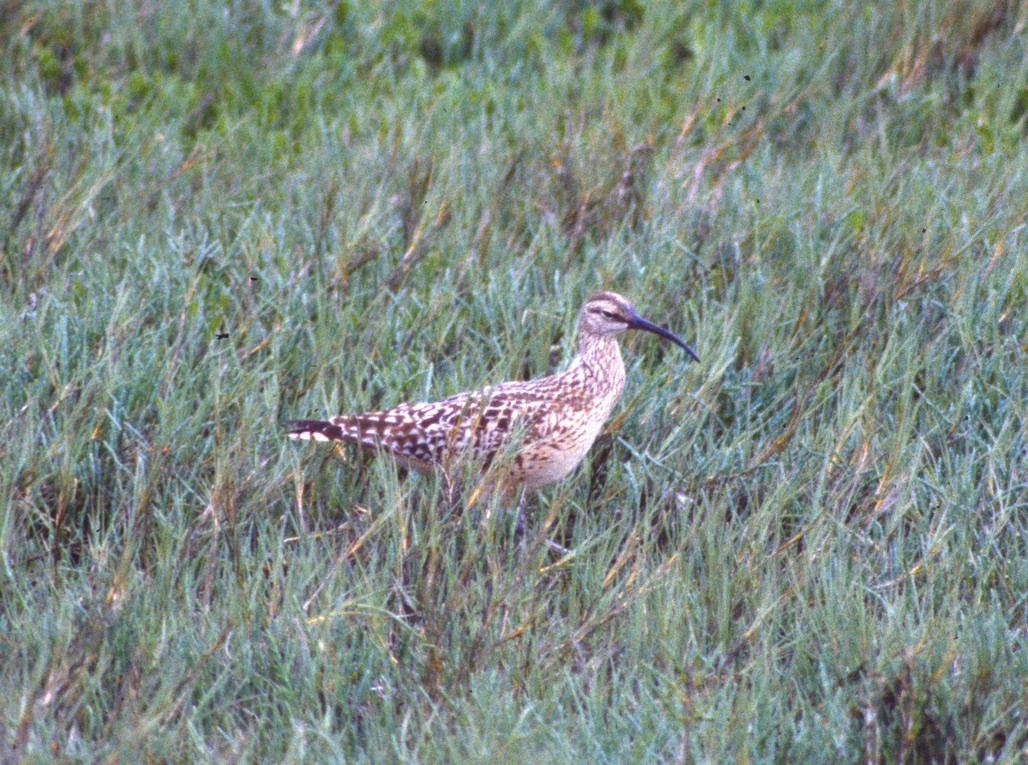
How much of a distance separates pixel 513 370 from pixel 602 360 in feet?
Result: 2.10

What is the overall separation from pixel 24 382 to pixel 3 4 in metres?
3.91

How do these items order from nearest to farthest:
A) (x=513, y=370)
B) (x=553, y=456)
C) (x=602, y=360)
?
(x=553, y=456) → (x=602, y=360) → (x=513, y=370)

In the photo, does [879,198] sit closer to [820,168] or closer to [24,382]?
[820,168]

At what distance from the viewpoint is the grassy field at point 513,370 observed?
4.39m

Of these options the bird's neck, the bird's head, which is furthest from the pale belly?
the bird's head

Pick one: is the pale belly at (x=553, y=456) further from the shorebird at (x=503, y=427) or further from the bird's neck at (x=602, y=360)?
the bird's neck at (x=602, y=360)

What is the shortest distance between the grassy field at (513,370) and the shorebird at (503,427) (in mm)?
152

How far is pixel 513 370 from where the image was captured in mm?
6508

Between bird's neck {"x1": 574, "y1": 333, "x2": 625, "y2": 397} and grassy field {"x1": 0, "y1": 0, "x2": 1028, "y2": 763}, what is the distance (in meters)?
0.21

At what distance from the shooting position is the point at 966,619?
4.75 meters

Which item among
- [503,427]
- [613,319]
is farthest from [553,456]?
[613,319]

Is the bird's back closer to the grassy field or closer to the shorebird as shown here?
the shorebird

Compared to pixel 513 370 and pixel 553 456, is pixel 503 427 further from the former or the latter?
pixel 513 370

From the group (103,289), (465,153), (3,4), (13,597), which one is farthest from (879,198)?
(3,4)
